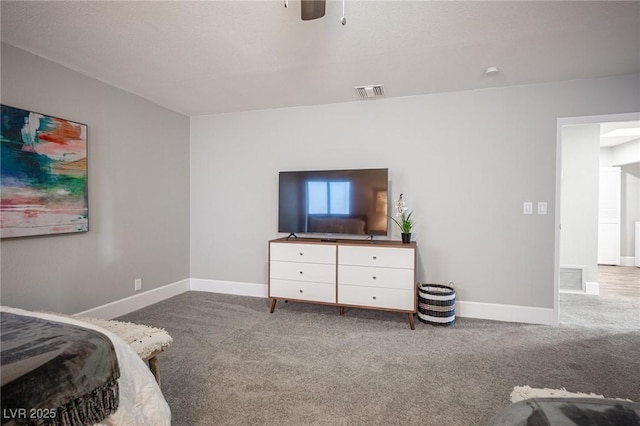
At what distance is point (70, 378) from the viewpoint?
1.15m

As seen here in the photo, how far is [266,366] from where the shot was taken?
7.50 ft

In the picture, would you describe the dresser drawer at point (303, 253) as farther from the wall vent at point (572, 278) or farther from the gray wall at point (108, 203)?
the wall vent at point (572, 278)

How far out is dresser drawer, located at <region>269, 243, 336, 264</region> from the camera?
326cm

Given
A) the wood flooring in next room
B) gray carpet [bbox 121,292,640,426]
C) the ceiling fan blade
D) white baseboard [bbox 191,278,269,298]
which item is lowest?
gray carpet [bbox 121,292,640,426]

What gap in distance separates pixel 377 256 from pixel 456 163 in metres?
1.30

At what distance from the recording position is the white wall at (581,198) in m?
4.16

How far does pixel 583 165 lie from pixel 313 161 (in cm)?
353

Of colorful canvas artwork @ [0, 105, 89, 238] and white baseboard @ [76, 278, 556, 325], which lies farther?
white baseboard @ [76, 278, 556, 325]

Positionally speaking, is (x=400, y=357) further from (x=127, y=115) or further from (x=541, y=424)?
(x=127, y=115)

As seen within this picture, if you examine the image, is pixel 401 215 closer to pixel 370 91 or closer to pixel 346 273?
pixel 346 273

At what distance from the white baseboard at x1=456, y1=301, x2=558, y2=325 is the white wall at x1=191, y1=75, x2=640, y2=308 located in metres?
0.06

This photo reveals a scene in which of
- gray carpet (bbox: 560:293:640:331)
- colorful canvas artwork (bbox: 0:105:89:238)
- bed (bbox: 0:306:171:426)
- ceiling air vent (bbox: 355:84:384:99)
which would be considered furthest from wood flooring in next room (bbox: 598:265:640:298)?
colorful canvas artwork (bbox: 0:105:89:238)

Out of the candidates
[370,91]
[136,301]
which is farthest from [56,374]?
[370,91]

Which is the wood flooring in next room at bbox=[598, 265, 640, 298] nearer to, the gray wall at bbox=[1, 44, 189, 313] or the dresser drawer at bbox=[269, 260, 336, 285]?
the dresser drawer at bbox=[269, 260, 336, 285]
